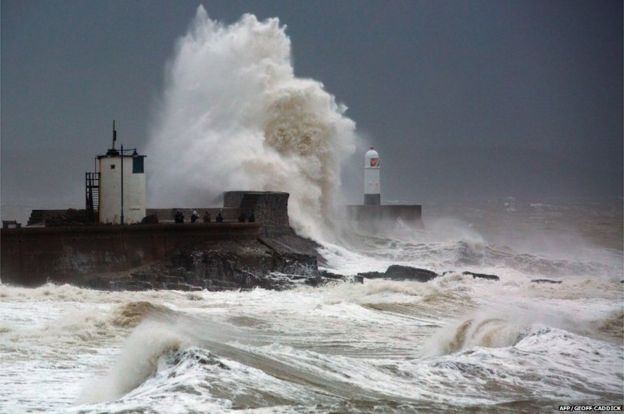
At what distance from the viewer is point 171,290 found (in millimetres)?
16031

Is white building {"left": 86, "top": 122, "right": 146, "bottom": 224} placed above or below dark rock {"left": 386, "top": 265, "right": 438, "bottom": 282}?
above

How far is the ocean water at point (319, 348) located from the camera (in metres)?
8.05

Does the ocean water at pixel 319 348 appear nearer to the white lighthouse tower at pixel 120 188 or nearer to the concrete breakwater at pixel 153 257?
the concrete breakwater at pixel 153 257

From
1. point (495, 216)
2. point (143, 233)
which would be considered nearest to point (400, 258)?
point (143, 233)

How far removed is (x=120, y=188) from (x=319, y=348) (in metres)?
6.93

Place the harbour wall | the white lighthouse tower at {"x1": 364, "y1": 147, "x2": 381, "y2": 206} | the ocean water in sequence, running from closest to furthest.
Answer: the ocean water < the harbour wall < the white lighthouse tower at {"x1": 364, "y1": 147, "x2": 381, "y2": 206}

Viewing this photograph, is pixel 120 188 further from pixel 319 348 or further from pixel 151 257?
pixel 319 348

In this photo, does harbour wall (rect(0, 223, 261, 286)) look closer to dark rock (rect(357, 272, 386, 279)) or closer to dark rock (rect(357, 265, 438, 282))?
dark rock (rect(357, 272, 386, 279))

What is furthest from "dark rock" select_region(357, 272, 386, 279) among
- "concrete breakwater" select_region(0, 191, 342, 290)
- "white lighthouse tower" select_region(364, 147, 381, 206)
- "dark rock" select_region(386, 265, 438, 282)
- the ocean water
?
"white lighthouse tower" select_region(364, 147, 381, 206)

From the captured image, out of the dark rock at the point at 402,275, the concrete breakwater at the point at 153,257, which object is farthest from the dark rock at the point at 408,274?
the concrete breakwater at the point at 153,257

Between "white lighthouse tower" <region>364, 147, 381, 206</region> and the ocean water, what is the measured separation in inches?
383

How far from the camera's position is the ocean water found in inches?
317

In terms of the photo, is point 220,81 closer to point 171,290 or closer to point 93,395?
point 171,290

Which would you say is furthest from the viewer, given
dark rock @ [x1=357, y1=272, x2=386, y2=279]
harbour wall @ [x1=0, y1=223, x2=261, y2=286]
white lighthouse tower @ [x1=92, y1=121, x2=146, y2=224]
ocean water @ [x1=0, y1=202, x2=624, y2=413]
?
dark rock @ [x1=357, y1=272, x2=386, y2=279]
